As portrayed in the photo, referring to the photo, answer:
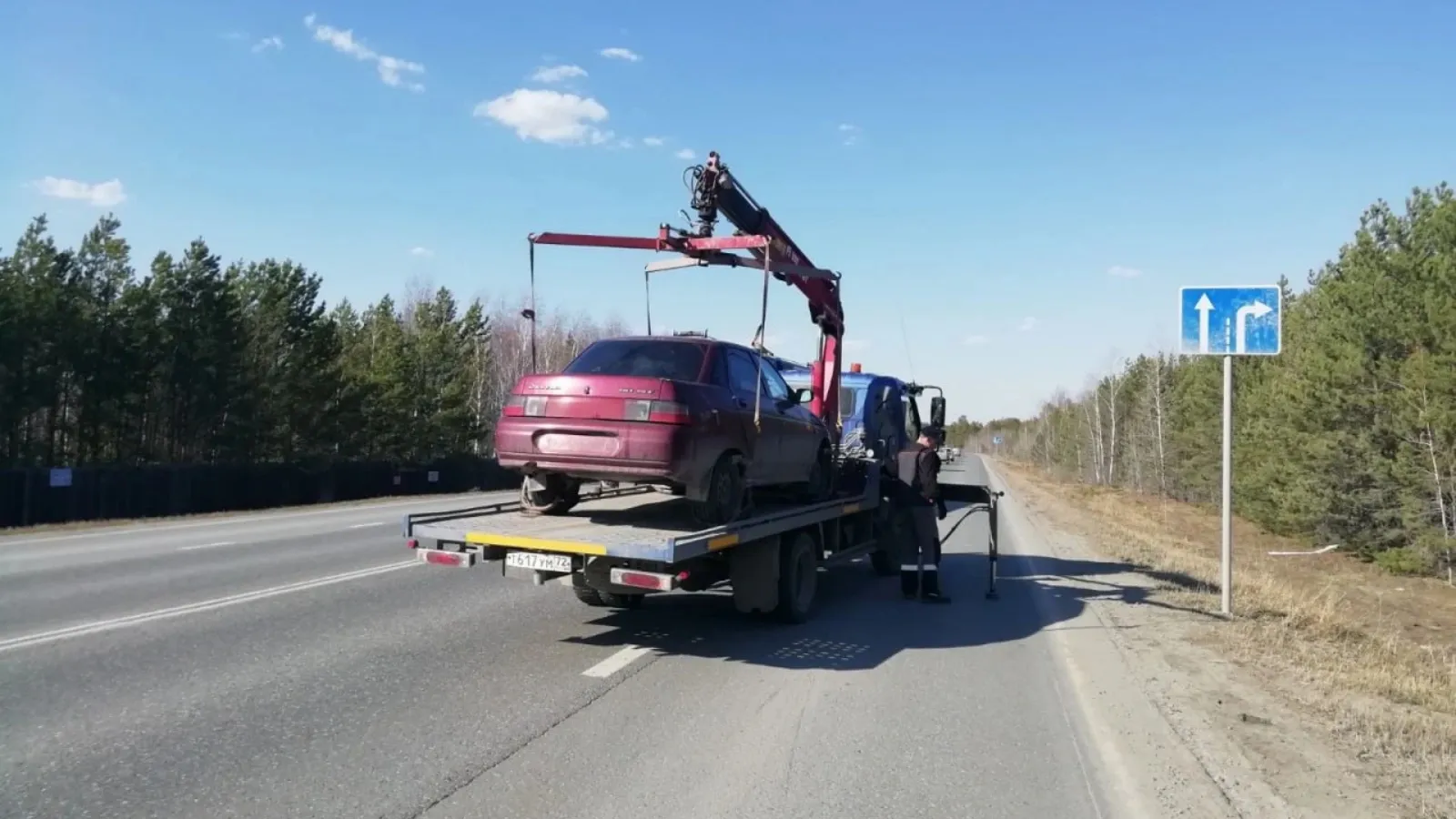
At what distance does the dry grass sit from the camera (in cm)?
573

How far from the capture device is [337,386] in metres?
39.8

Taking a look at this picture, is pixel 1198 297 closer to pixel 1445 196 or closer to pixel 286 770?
pixel 286 770

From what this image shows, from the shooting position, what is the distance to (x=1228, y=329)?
1070 centimetres

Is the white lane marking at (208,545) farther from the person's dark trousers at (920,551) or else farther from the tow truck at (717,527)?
the person's dark trousers at (920,551)

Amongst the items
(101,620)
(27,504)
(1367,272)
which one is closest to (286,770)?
(101,620)

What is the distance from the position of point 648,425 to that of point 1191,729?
13.7 ft

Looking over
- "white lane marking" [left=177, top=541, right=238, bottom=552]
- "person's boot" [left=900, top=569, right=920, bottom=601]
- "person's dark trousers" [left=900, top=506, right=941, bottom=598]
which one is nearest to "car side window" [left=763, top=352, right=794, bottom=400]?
"person's dark trousers" [left=900, top=506, right=941, bottom=598]

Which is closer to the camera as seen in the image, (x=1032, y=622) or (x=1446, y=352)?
(x=1032, y=622)

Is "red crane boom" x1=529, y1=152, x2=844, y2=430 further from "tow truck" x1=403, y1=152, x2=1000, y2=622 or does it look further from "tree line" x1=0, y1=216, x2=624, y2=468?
"tree line" x1=0, y1=216, x2=624, y2=468

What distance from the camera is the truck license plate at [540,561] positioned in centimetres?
735

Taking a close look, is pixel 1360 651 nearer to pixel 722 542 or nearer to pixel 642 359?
pixel 722 542

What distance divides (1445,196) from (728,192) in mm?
21916

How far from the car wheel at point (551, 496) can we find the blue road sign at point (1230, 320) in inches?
265

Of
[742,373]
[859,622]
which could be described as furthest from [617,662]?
[859,622]
